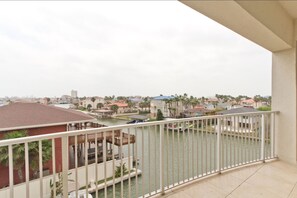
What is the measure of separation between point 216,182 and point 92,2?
3958mm

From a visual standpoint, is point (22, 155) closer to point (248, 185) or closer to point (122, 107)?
point (248, 185)

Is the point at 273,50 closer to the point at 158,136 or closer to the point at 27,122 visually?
the point at 158,136

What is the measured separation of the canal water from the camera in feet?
7.50

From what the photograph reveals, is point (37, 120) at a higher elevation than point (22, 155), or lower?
higher

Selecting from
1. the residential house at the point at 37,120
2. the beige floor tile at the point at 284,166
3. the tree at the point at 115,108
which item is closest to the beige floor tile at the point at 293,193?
the beige floor tile at the point at 284,166

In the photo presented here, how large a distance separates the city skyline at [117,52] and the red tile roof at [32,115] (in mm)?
434

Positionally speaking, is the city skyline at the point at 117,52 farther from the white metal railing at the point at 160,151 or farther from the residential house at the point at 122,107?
the white metal railing at the point at 160,151

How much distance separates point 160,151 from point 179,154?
1.13 ft

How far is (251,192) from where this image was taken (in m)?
2.37

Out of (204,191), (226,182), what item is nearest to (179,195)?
(204,191)

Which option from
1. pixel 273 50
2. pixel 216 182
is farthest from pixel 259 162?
pixel 273 50

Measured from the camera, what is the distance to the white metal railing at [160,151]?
1.92 metres

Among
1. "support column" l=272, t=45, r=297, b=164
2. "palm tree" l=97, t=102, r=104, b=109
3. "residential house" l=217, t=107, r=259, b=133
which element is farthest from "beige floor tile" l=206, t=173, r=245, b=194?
"palm tree" l=97, t=102, r=104, b=109

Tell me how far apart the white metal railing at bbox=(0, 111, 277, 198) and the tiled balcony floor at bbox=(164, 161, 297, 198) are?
6.2 inches
